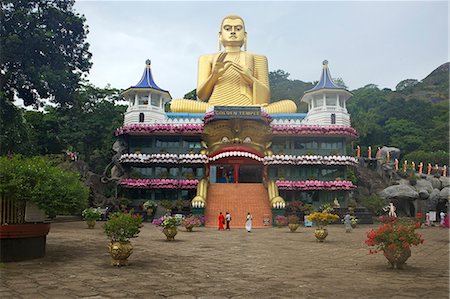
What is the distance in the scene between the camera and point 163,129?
33906mm

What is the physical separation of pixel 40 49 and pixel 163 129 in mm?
11376

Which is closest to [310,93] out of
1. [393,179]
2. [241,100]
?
[241,100]

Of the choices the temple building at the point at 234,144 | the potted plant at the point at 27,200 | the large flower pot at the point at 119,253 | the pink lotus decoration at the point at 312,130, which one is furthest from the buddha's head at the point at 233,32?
the large flower pot at the point at 119,253

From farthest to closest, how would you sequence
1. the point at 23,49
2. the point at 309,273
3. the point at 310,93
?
the point at 310,93
the point at 23,49
the point at 309,273

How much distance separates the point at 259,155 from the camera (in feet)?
108

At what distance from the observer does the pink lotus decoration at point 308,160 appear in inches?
1273

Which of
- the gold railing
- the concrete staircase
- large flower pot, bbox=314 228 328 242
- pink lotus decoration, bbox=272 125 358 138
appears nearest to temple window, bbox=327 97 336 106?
pink lotus decoration, bbox=272 125 358 138

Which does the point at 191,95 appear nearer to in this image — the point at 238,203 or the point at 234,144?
the point at 234,144

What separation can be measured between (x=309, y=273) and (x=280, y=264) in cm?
150

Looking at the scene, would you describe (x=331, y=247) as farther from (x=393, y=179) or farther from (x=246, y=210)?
(x=393, y=179)

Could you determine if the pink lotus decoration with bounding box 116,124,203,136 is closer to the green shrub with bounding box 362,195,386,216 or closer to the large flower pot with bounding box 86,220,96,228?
the large flower pot with bounding box 86,220,96,228

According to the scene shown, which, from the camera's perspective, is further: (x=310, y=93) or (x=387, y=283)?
(x=310, y=93)

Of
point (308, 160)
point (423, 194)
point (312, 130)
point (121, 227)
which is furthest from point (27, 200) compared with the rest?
point (423, 194)

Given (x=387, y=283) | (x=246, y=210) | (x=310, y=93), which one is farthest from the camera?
(x=310, y=93)
